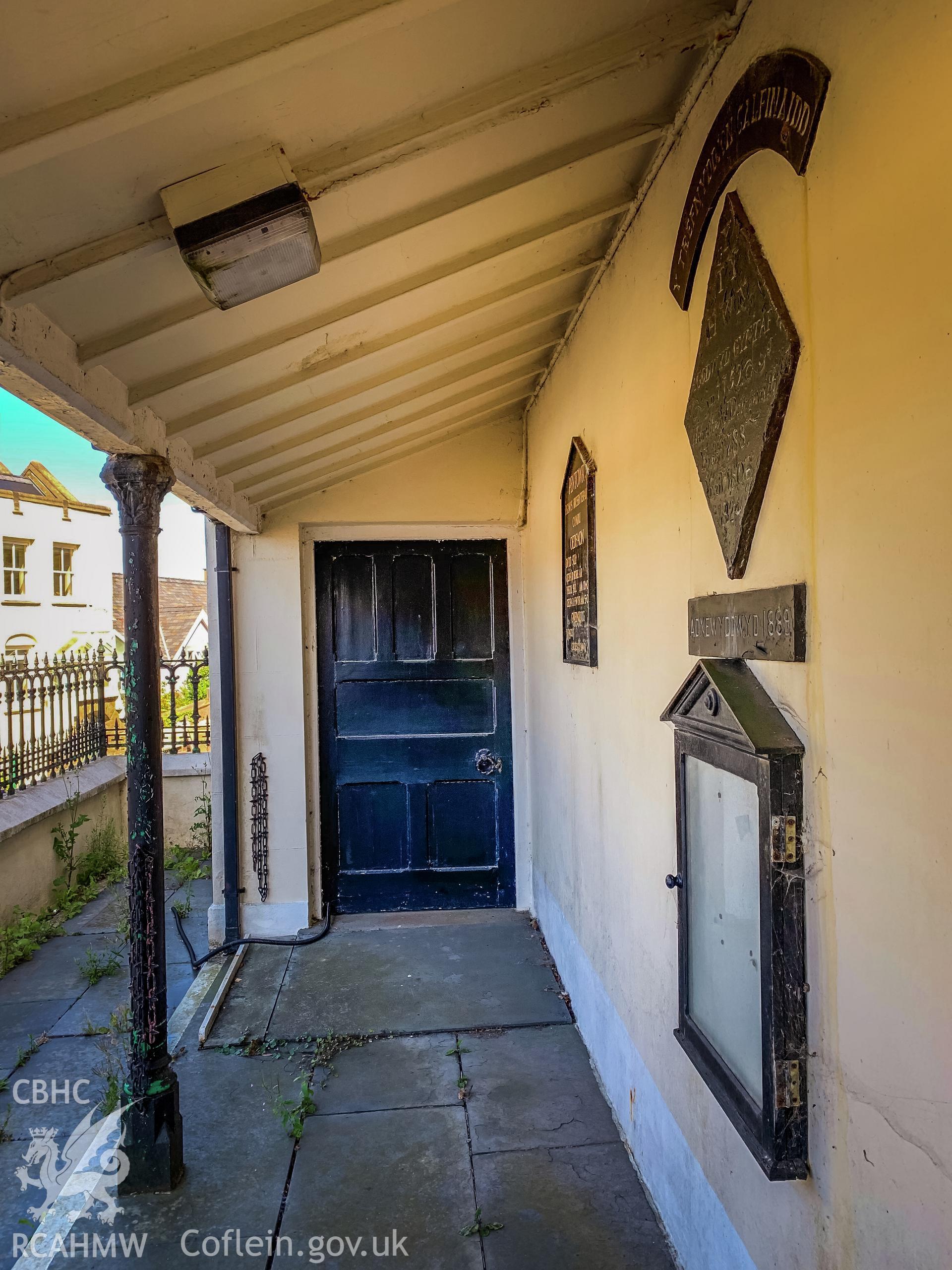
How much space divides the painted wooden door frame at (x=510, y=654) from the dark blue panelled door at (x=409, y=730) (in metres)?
0.06

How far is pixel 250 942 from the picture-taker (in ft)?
14.6

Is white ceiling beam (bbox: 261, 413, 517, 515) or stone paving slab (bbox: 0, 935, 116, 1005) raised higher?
white ceiling beam (bbox: 261, 413, 517, 515)

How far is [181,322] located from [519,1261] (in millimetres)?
2876

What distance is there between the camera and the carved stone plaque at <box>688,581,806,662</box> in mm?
1451

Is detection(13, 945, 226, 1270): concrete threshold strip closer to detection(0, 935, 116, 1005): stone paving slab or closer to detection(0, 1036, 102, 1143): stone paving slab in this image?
detection(0, 1036, 102, 1143): stone paving slab

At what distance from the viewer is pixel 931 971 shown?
109 cm

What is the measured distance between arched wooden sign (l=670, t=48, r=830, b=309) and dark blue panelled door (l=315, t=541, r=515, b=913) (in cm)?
314

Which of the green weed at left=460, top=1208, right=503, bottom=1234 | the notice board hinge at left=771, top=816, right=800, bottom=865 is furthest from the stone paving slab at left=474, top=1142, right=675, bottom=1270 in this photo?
the notice board hinge at left=771, top=816, right=800, bottom=865

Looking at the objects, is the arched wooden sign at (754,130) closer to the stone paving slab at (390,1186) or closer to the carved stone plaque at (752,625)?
the carved stone plaque at (752,625)

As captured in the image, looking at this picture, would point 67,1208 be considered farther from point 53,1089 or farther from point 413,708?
point 413,708

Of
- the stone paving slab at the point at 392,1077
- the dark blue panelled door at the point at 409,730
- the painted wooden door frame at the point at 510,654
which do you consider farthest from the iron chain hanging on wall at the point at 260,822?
the stone paving slab at the point at 392,1077

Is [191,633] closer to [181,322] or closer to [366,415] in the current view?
[366,415]

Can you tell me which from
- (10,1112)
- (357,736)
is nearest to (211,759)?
(357,736)

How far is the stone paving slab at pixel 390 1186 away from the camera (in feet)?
7.57
